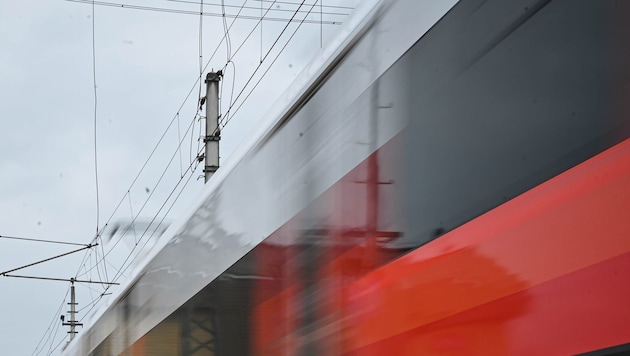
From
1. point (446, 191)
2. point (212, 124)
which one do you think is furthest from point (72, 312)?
point (446, 191)

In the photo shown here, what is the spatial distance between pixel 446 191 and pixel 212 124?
489 inches

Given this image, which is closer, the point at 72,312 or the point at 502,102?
the point at 502,102

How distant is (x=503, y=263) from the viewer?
2.55 meters

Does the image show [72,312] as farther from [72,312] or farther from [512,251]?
[512,251]

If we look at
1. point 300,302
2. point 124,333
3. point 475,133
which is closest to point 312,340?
point 300,302

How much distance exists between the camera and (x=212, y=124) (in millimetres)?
15156

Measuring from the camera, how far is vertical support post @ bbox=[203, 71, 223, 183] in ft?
47.3

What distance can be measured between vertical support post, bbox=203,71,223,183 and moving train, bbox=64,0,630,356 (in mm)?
9789

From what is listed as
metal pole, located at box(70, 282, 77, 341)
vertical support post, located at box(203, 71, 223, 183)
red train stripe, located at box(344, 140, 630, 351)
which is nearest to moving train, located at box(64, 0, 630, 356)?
red train stripe, located at box(344, 140, 630, 351)

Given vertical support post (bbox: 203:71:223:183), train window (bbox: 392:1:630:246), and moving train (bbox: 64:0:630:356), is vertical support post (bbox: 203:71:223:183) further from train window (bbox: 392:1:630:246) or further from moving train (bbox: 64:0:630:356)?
train window (bbox: 392:1:630:246)

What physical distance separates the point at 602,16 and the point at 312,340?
1.70 metres

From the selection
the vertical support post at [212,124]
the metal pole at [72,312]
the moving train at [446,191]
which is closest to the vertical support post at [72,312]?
the metal pole at [72,312]

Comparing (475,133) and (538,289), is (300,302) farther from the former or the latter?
(538,289)

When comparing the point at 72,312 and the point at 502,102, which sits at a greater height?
the point at 72,312
